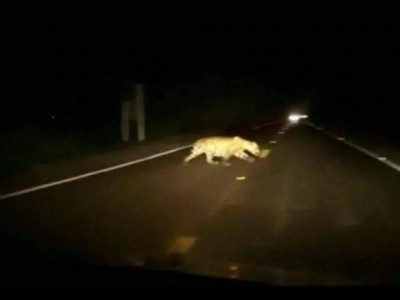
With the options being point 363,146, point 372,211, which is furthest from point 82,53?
point 372,211

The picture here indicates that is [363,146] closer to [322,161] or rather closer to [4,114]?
[322,161]

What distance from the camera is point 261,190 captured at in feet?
64.3

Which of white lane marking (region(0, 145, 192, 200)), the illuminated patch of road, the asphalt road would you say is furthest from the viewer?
white lane marking (region(0, 145, 192, 200))

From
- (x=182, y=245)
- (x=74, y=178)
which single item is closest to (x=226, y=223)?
(x=182, y=245)

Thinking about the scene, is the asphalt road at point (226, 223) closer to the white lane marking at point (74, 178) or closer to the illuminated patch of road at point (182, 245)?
the illuminated patch of road at point (182, 245)

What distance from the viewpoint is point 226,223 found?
46.7 ft

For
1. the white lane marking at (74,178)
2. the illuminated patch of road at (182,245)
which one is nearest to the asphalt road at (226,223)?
the illuminated patch of road at (182,245)

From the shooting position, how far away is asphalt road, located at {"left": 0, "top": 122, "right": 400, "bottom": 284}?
9.82m

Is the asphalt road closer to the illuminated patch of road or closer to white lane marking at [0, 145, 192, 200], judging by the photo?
the illuminated patch of road

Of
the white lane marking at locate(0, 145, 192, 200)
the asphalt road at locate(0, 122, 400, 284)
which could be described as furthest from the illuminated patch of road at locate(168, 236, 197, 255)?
the white lane marking at locate(0, 145, 192, 200)

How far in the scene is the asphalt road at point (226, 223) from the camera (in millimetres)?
9820

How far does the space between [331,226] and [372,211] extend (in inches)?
87.3

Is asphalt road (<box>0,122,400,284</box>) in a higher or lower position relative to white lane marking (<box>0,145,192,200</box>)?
higher

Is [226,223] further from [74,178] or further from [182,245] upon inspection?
[74,178]
